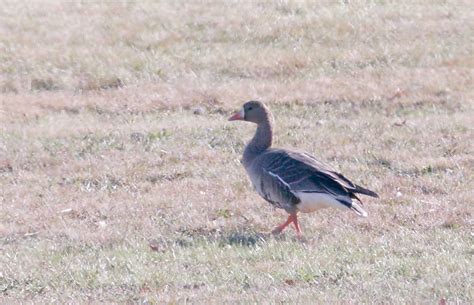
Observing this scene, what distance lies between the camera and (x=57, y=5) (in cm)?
2008

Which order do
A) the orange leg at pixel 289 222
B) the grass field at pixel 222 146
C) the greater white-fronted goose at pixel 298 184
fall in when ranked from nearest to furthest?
the grass field at pixel 222 146 → the greater white-fronted goose at pixel 298 184 → the orange leg at pixel 289 222

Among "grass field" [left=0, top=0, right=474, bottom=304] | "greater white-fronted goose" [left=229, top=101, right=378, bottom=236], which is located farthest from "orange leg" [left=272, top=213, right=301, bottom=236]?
"grass field" [left=0, top=0, right=474, bottom=304]

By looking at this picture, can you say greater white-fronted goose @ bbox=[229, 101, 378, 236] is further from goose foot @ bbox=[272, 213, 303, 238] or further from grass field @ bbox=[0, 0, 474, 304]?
grass field @ bbox=[0, 0, 474, 304]

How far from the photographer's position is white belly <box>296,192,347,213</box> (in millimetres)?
8477

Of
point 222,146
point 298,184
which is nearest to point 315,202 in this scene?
point 298,184

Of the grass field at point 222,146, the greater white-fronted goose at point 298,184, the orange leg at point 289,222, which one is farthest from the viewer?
the orange leg at point 289,222

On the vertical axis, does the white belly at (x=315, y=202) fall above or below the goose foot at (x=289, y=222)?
above

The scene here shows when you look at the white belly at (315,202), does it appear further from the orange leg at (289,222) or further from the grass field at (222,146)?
the grass field at (222,146)

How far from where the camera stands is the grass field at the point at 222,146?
7109 mm

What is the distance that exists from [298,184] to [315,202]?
0.69ft

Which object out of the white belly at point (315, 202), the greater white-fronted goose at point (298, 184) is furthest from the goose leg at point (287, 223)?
the white belly at point (315, 202)

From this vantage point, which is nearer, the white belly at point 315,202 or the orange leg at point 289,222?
the white belly at point 315,202

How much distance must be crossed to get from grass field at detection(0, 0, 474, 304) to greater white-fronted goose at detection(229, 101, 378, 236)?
233 mm

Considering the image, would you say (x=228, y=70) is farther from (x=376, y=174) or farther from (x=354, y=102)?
(x=376, y=174)
